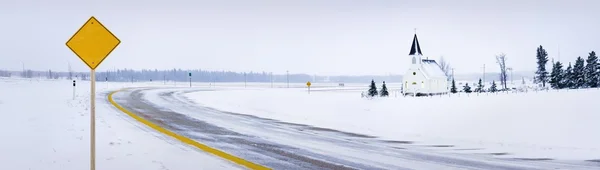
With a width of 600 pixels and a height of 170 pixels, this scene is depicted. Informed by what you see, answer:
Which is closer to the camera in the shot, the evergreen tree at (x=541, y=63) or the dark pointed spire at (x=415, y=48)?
the dark pointed spire at (x=415, y=48)

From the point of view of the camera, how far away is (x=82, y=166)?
22.0 ft

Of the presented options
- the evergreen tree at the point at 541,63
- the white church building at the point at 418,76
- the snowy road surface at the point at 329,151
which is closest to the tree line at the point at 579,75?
the white church building at the point at 418,76

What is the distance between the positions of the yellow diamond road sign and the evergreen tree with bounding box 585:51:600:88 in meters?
42.2

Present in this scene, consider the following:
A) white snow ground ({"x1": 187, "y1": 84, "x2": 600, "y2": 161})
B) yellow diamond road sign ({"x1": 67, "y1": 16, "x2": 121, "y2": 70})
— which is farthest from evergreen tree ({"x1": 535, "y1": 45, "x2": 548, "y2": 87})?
yellow diamond road sign ({"x1": 67, "y1": 16, "x2": 121, "y2": 70})

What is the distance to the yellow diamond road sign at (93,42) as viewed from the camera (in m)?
6.03

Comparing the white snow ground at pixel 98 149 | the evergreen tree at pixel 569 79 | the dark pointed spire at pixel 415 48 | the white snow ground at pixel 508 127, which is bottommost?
the white snow ground at pixel 508 127

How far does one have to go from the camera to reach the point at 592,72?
37.9m

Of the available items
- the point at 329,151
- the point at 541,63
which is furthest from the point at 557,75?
the point at 329,151

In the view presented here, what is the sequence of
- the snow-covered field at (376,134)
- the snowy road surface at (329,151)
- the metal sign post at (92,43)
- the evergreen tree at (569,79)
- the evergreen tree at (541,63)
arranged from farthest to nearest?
the evergreen tree at (541,63)
the evergreen tree at (569,79)
the snow-covered field at (376,134)
the snowy road surface at (329,151)
the metal sign post at (92,43)

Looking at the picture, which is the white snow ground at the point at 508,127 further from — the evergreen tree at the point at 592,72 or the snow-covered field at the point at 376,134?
the evergreen tree at the point at 592,72

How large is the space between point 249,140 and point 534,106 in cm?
1387

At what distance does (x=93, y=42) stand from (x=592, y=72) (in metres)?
43.5

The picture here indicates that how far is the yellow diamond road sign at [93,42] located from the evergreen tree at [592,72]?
42.2 m

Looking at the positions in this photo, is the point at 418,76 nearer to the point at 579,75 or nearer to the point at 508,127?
the point at 579,75
